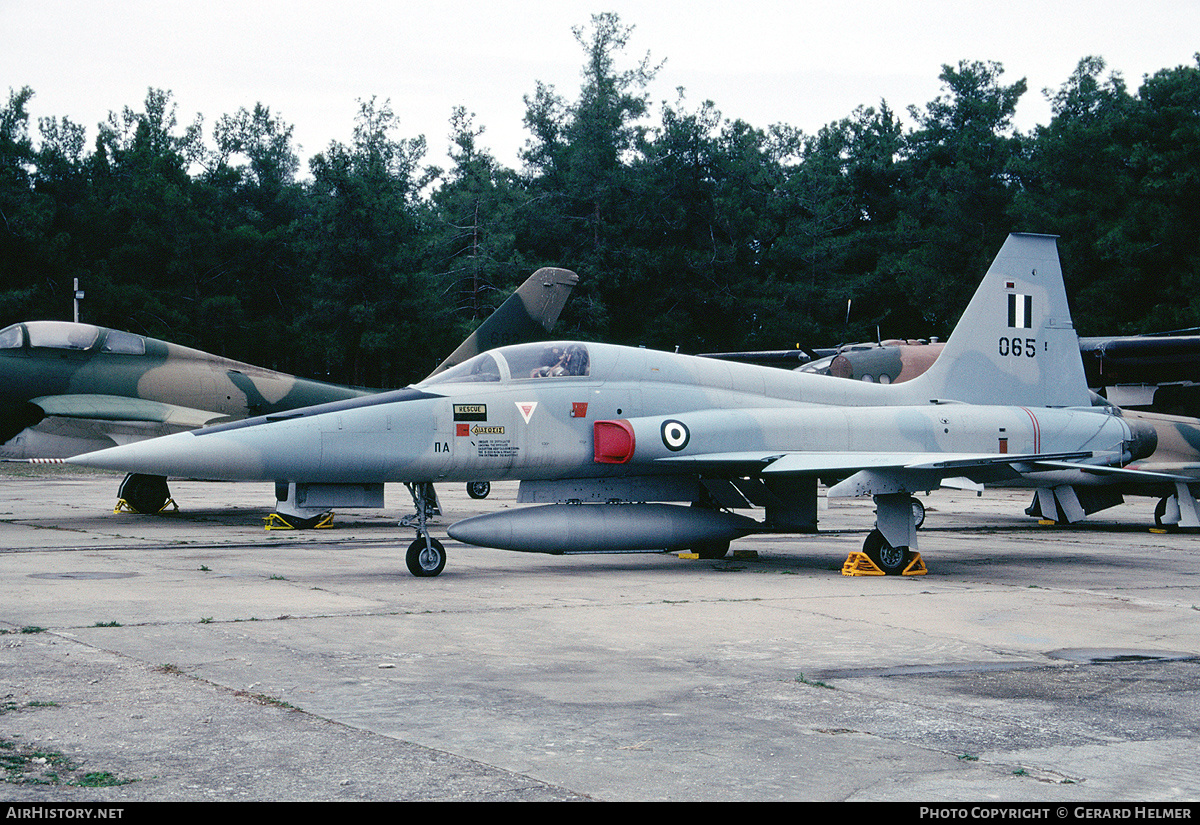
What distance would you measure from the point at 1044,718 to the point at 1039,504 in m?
14.4

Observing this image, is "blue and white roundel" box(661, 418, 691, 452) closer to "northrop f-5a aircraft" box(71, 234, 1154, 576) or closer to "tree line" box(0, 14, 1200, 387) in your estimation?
"northrop f-5a aircraft" box(71, 234, 1154, 576)

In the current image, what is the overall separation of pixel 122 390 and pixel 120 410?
54cm

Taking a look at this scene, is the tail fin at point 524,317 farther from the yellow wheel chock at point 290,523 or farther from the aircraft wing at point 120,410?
the aircraft wing at point 120,410

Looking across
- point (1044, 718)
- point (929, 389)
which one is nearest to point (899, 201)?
point (929, 389)

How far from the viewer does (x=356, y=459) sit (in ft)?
34.0

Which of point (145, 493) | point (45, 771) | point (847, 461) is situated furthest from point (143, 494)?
point (45, 771)

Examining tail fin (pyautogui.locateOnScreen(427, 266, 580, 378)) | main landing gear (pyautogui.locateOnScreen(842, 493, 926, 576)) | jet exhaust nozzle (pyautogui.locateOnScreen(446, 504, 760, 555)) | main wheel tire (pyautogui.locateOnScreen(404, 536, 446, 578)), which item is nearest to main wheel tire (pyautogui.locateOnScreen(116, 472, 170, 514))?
tail fin (pyautogui.locateOnScreen(427, 266, 580, 378))

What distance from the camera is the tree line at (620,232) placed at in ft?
158

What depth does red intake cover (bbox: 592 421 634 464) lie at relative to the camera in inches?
449

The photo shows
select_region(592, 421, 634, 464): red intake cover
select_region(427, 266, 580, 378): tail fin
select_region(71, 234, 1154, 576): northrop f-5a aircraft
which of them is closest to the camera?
select_region(71, 234, 1154, 576): northrop f-5a aircraft

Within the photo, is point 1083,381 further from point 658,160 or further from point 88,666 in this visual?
point 658,160

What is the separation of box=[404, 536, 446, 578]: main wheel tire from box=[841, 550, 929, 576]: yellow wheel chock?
4200 mm

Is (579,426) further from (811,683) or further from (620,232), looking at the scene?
(620,232)

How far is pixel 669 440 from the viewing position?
456 inches
